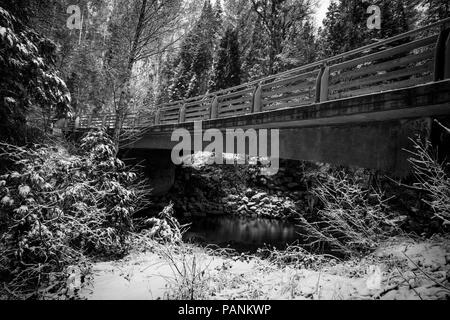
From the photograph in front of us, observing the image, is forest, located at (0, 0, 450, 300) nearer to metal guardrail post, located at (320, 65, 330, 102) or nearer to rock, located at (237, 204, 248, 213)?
metal guardrail post, located at (320, 65, 330, 102)

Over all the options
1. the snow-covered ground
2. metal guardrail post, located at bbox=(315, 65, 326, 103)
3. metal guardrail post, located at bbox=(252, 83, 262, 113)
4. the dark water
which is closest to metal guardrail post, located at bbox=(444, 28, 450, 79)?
metal guardrail post, located at bbox=(315, 65, 326, 103)

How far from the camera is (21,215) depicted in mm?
4172

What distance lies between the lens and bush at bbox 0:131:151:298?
4.15m

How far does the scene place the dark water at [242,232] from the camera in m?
10.8

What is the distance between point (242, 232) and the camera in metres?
12.9

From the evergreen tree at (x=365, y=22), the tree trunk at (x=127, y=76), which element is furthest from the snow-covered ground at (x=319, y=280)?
the evergreen tree at (x=365, y=22)

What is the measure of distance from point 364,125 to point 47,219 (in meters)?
6.66

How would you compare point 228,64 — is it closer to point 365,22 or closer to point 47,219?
point 365,22

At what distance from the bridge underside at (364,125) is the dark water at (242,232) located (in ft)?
14.5

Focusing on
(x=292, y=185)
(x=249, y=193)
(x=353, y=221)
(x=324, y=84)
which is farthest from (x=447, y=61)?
(x=292, y=185)

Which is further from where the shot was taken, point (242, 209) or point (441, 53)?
point (242, 209)

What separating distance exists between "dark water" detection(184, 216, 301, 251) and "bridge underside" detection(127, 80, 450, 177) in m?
4.42

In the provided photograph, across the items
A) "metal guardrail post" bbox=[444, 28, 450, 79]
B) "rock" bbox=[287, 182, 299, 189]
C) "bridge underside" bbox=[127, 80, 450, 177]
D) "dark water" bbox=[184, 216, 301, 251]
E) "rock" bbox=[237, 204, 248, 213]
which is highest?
"metal guardrail post" bbox=[444, 28, 450, 79]
